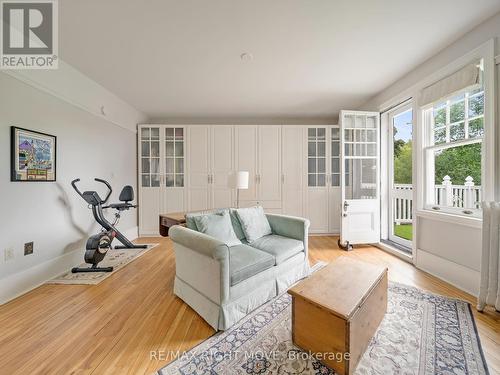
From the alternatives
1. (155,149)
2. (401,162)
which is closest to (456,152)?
(401,162)

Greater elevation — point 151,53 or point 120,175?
point 151,53

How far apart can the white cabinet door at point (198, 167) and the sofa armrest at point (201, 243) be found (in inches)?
93.1

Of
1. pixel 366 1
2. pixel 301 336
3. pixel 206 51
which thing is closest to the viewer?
pixel 301 336

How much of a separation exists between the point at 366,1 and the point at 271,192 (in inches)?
125

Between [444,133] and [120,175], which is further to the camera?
[120,175]

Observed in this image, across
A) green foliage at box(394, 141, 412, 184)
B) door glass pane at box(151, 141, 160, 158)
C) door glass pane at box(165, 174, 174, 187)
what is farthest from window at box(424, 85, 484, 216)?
door glass pane at box(151, 141, 160, 158)

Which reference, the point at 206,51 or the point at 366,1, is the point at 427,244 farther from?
the point at 206,51

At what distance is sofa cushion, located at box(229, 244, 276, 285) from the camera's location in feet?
5.45

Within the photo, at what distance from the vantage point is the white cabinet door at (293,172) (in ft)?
14.2

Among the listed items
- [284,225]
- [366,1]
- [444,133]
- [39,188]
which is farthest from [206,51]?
[444,133]

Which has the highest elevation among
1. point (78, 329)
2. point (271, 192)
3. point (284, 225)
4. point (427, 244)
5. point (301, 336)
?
point (271, 192)

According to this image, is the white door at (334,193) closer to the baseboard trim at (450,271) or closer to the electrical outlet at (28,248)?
the baseboard trim at (450,271)

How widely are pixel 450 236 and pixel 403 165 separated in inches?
60.9

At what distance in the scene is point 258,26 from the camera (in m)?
1.92
